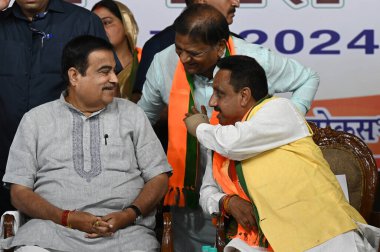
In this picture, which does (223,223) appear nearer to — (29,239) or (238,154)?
(238,154)

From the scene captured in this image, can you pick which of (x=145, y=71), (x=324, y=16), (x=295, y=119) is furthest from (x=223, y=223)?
(x=324, y=16)

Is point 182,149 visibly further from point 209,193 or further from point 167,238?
point 167,238

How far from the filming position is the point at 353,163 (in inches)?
202

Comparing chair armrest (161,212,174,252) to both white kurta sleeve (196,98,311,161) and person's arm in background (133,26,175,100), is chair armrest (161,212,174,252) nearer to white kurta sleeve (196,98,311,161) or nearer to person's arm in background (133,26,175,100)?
white kurta sleeve (196,98,311,161)

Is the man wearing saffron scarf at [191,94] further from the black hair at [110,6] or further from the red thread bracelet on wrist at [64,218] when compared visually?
the black hair at [110,6]

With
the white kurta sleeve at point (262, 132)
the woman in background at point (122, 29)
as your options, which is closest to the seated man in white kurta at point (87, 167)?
the white kurta sleeve at point (262, 132)

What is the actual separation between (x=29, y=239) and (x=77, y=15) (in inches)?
49.5

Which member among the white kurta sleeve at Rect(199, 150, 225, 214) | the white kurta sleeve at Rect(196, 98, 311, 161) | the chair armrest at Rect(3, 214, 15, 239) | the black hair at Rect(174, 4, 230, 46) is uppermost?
the black hair at Rect(174, 4, 230, 46)

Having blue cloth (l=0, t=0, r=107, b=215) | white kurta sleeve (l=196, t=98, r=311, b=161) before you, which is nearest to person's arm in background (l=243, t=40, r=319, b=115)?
white kurta sleeve (l=196, t=98, r=311, b=161)

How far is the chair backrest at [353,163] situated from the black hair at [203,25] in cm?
69

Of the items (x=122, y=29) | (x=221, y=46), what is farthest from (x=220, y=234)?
(x=122, y=29)

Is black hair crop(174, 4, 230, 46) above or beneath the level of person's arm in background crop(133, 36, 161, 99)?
above

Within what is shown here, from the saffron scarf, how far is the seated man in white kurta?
22 centimetres

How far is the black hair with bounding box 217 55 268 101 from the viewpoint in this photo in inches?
176
